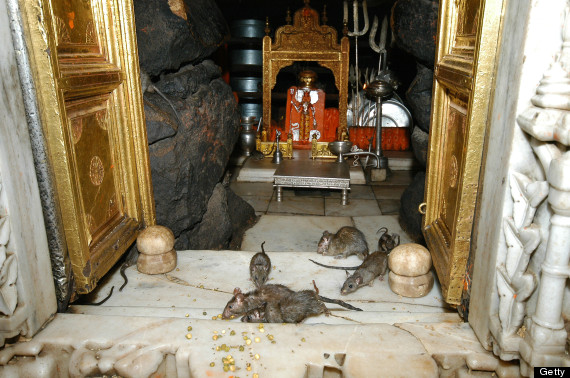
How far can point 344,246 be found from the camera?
376 cm

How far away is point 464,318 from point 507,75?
4.44 ft

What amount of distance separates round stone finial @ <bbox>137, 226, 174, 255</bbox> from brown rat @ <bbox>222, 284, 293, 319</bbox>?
28.3 inches

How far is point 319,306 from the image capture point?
2.72 metres

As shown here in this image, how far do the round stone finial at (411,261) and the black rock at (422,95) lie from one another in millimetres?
2926

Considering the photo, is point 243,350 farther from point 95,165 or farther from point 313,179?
point 313,179

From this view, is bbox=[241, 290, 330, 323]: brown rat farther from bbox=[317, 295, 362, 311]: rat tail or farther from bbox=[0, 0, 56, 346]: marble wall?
bbox=[0, 0, 56, 346]: marble wall

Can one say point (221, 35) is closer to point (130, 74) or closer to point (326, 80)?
point (130, 74)

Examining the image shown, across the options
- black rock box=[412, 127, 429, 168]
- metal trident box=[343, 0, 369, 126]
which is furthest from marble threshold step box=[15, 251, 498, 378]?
metal trident box=[343, 0, 369, 126]

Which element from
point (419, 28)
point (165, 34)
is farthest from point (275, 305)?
point (419, 28)

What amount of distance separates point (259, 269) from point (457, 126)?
1620mm

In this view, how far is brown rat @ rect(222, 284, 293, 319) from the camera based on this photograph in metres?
2.70

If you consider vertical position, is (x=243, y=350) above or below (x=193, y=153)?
below

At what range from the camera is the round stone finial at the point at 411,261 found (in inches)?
113

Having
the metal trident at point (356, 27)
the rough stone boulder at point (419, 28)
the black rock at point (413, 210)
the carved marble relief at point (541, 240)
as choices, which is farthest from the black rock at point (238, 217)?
the metal trident at point (356, 27)
